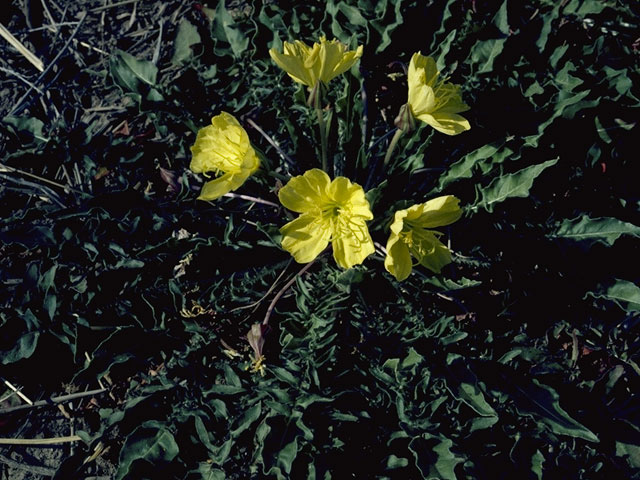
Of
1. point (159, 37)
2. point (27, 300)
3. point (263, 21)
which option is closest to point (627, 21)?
point (263, 21)

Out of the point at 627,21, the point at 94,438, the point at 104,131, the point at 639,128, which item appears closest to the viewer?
the point at 94,438

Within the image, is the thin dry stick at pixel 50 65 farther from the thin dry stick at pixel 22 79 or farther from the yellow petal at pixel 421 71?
the yellow petal at pixel 421 71

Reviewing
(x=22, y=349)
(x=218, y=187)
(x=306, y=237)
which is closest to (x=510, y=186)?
(x=306, y=237)

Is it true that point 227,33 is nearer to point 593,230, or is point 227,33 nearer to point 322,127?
point 322,127

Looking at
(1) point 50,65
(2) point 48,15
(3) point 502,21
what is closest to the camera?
(3) point 502,21

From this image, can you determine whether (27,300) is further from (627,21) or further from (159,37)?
(627,21)

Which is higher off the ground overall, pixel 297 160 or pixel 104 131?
pixel 297 160

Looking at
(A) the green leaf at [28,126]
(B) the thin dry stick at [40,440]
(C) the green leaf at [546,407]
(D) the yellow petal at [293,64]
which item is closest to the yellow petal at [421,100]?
(D) the yellow petal at [293,64]
